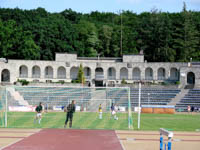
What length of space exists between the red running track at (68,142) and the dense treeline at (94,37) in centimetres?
5203

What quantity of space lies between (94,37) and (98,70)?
55.7ft

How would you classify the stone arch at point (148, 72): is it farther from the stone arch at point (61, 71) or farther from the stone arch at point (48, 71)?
the stone arch at point (48, 71)

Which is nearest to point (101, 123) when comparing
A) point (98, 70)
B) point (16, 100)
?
point (16, 100)

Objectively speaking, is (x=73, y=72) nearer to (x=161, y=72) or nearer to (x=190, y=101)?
(x=161, y=72)

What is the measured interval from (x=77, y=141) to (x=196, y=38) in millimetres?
67380

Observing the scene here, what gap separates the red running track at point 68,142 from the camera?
15.8 m

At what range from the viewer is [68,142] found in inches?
682

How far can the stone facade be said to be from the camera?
6681 centimetres

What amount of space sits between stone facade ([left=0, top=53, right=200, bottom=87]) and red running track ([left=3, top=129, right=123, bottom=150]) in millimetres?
46187

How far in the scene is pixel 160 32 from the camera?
3211 inches

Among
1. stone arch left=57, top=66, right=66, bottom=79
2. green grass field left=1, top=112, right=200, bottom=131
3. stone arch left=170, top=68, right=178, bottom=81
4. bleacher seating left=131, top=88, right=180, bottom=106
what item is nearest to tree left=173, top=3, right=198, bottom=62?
stone arch left=170, top=68, right=178, bottom=81

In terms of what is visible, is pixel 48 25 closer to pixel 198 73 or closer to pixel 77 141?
pixel 198 73

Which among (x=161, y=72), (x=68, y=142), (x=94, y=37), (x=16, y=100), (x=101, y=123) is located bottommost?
(x=101, y=123)

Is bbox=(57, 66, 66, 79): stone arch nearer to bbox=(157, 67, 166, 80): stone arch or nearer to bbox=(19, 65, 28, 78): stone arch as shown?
bbox=(19, 65, 28, 78): stone arch
